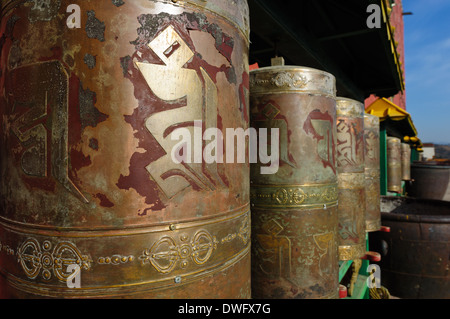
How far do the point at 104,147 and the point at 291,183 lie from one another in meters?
1.27

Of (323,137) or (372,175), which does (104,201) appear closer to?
(323,137)

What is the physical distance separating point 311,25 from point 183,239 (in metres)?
3.48

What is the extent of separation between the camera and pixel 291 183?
1.89 metres

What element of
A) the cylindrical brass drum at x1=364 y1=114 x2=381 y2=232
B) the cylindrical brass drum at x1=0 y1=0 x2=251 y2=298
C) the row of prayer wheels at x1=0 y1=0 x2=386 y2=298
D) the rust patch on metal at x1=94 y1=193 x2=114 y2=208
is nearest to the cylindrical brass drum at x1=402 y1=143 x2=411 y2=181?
the cylindrical brass drum at x1=364 y1=114 x2=381 y2=232

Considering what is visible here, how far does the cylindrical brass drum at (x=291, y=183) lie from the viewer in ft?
6.15

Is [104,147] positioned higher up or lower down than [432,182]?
higher up

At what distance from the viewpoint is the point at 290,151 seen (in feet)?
6.20

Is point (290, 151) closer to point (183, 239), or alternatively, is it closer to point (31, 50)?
point (183, 239)

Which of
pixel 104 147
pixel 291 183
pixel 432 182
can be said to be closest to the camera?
pixel 104 147

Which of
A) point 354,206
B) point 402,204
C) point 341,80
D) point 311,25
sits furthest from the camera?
point 402,204

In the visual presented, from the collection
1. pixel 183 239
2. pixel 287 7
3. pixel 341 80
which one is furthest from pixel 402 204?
pixel 183 239

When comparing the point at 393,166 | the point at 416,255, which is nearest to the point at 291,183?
the point at 416,255

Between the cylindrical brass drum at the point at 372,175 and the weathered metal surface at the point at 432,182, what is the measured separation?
27.4ft

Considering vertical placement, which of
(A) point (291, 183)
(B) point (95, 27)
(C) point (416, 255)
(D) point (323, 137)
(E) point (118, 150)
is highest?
(B) point (95, 27)
